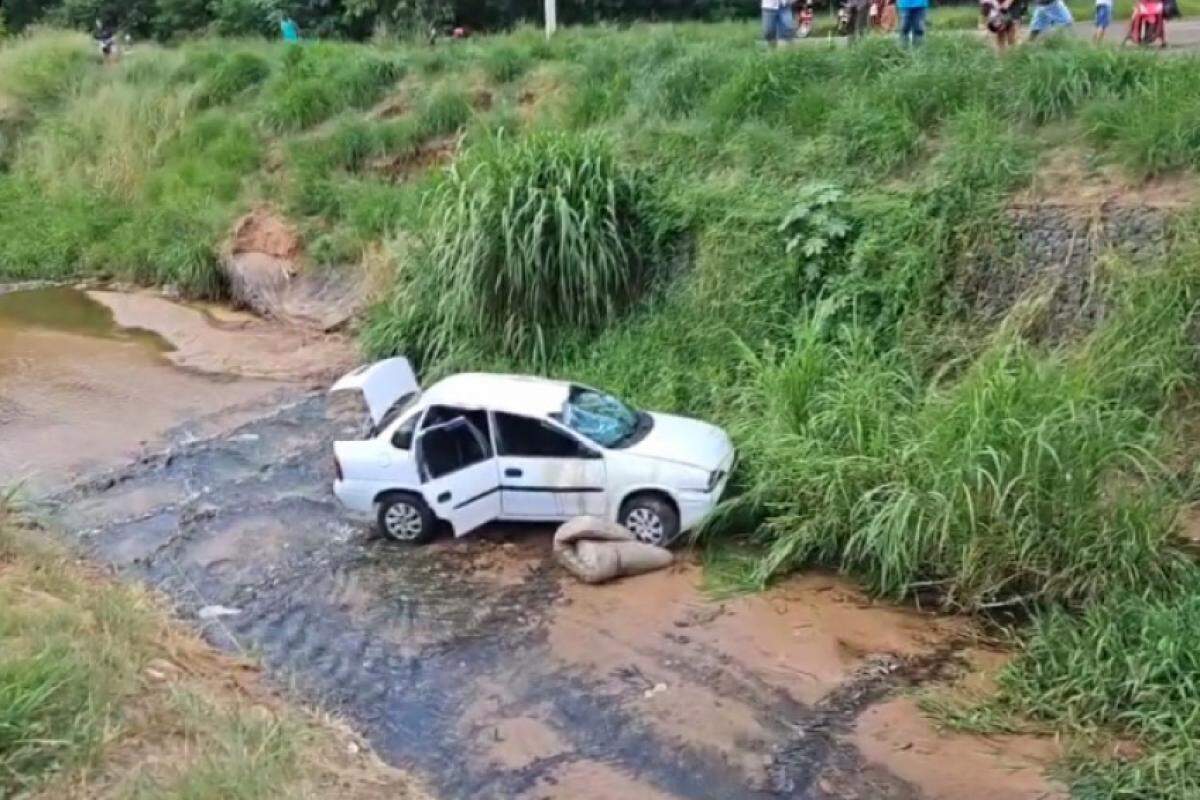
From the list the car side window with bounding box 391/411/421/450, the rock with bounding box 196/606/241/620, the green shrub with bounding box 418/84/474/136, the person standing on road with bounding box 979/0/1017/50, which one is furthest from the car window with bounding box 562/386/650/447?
the green shrub with bounding box 418/84/474/136

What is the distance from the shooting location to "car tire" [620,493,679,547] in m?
10.2

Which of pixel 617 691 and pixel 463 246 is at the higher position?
pixel 463 246

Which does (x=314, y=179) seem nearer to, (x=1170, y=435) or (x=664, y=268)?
(x=664, y=268)

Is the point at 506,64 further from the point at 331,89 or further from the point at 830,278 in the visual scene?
the point at 830,278

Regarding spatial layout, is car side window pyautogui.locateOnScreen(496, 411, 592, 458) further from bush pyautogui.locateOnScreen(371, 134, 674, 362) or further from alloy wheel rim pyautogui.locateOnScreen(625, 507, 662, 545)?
bush pyautogui.locateOnScreen(371, 134, 674, 362)

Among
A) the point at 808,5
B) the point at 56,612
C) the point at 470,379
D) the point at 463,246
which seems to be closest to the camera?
the point at 56,612

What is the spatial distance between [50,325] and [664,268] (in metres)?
9.72

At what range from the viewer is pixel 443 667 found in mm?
8875

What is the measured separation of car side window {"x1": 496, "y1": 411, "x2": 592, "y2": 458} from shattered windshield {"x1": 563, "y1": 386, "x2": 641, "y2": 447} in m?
0.14

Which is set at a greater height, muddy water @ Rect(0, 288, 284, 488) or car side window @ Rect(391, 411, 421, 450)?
car side window @ Rect(391, 411, 421, 450)

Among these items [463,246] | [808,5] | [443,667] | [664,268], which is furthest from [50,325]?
[808,5]

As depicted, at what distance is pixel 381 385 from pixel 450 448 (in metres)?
1.40

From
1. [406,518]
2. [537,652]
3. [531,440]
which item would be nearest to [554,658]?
[537,652]

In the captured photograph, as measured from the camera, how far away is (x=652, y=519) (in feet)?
33.5
